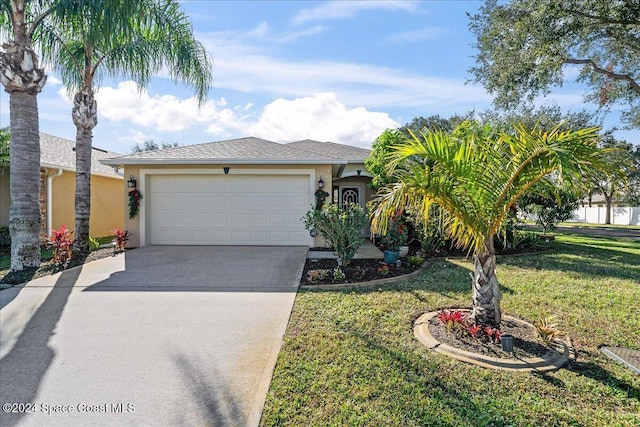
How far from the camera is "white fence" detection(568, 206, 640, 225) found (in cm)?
3166

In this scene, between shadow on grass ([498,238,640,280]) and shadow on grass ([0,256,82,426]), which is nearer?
shadow on grass ([0,256,82,426])

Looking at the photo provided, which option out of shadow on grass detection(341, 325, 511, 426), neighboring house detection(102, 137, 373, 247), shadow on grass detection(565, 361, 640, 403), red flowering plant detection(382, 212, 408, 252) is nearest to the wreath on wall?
neighboring house detection(102, 137, 373, 247)

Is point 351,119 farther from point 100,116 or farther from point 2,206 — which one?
point 2,206

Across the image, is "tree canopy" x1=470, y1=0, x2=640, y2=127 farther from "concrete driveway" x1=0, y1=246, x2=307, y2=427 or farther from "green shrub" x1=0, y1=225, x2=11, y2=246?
"green shrub" x1=0, y1=225, x2=11, y2=246

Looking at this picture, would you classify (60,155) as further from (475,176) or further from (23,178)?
(475,176)

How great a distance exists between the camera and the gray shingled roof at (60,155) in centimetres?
1137

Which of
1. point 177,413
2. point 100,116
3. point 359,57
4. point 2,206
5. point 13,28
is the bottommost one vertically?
point 177,413

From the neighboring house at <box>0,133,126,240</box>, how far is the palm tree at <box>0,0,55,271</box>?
3.76 m

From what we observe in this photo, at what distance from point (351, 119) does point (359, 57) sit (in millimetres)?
8678

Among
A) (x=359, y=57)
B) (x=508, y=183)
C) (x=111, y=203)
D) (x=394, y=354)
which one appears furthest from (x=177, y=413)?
(x=111, y=203)

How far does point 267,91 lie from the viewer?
12570 millimetres

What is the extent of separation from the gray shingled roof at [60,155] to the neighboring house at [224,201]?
2239mm

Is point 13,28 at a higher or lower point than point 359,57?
lower

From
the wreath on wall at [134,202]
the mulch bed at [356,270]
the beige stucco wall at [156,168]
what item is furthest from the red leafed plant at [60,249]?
the mulch bed at [356,270]
